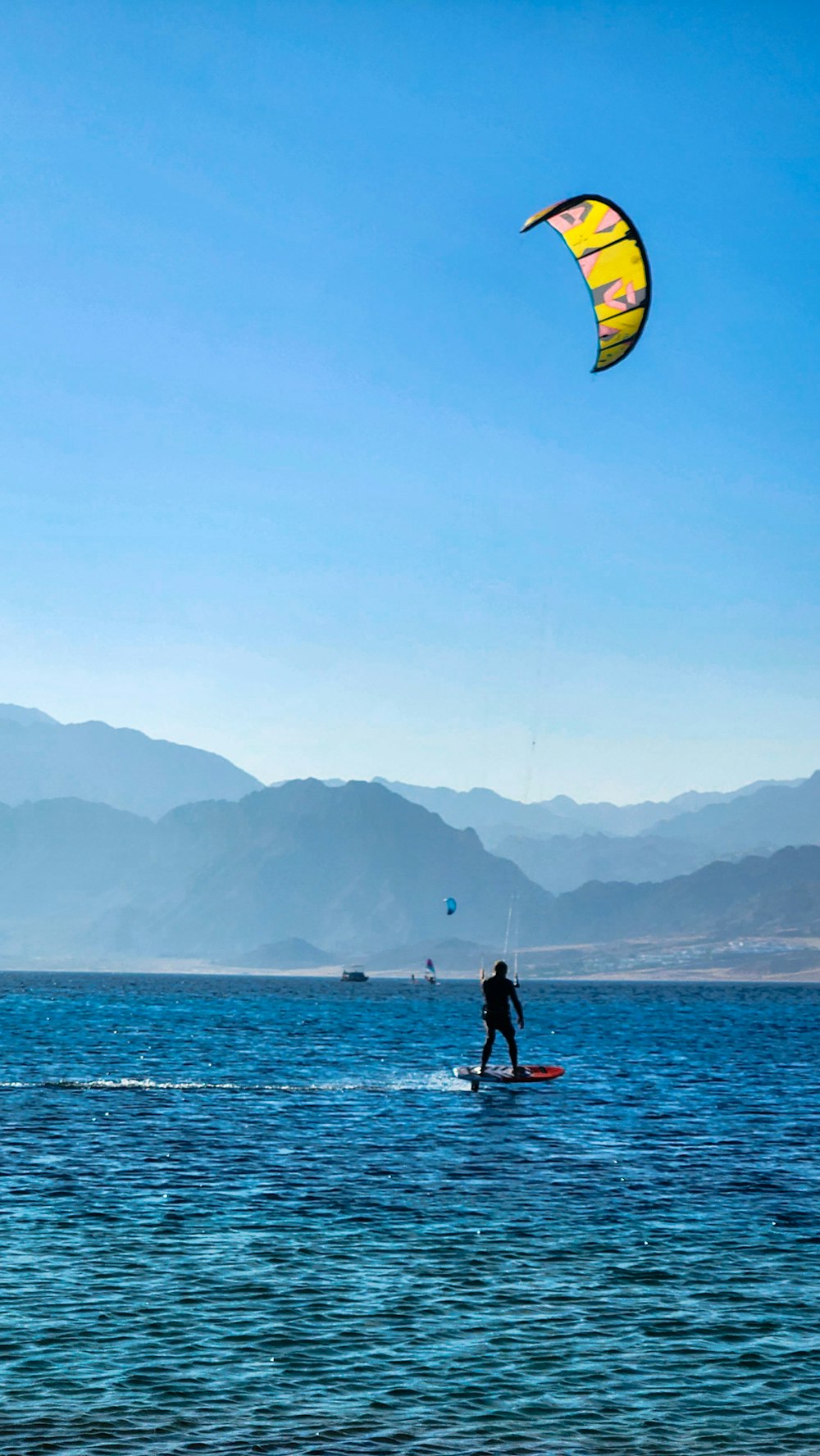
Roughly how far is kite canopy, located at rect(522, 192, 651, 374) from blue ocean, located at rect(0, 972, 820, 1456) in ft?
49.7

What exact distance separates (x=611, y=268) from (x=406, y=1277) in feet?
61.0

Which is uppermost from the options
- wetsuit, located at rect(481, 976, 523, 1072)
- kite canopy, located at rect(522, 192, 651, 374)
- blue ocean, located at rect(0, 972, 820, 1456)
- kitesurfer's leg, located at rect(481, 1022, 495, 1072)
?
kite canopy, located at rect(522, 192, 651, 374)

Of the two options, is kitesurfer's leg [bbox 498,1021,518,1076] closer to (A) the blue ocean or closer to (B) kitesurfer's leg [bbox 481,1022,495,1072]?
(B) kitesurfer's leg [bbox 481,1022,495,1072]

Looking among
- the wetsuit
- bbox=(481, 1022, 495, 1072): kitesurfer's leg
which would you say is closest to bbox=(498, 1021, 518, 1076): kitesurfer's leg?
the wetsuit

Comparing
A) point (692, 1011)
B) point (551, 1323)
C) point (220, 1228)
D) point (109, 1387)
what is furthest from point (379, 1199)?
point (692, 1011)

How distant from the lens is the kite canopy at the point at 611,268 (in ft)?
93.1

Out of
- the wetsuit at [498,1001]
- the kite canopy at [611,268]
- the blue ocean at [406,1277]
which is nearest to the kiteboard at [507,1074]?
the blue ocean at [406,1277]

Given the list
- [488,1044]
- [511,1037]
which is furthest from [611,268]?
[488,1044]

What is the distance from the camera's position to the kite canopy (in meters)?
28.4

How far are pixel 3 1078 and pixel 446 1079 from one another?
49.3ft

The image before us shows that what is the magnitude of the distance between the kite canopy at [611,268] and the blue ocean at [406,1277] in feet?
49.7

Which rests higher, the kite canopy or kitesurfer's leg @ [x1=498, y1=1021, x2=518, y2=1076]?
the kite canopy

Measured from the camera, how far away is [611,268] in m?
29.0

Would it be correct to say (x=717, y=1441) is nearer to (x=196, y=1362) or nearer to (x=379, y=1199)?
(x=196, y=1362)
